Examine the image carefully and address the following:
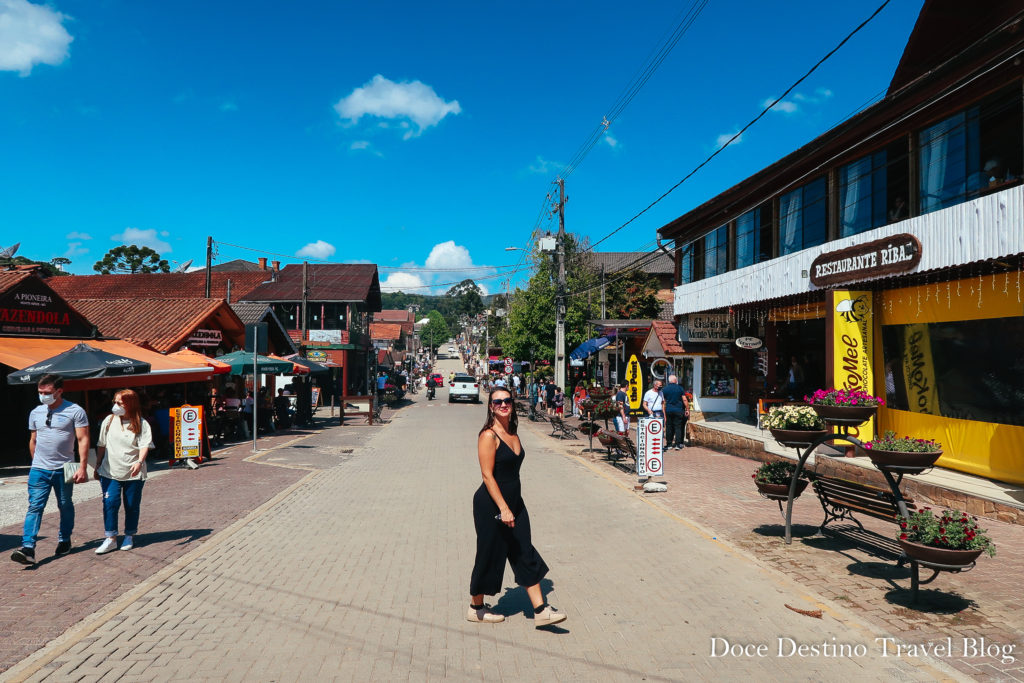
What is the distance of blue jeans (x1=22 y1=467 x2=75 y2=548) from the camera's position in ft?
21.2

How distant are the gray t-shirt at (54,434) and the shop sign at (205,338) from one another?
13.9m

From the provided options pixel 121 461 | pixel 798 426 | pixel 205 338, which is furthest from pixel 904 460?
pixel 205 338

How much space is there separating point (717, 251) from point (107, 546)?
18.8m

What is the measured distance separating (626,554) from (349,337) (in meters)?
38.0

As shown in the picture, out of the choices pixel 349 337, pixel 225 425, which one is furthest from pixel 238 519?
pixel 349 337

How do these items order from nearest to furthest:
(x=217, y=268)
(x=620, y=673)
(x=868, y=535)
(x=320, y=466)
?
1. (x=620, y=673)
2. (x=868, y=535)
3. (x=320, y=466)
4. (x=217, y=268)

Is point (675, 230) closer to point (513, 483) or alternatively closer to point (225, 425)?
point (225, 425)

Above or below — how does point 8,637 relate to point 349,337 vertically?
below

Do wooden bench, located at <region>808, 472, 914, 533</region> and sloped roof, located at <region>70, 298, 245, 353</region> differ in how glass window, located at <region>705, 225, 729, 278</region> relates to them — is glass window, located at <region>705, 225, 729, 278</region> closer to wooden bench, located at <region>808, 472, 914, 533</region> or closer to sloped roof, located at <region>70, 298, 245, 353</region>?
wooden bench, located at <region>808, 472, 914, 533</region>

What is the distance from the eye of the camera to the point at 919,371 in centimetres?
1253

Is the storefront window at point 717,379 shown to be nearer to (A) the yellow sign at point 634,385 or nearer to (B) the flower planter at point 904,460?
(A) the yellow sign at point 634,385

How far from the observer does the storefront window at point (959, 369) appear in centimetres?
1034

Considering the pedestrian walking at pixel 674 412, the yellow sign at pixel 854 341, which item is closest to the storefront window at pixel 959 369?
the yellow sign at pixel 854 341

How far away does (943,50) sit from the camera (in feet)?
41.0
